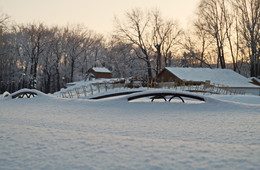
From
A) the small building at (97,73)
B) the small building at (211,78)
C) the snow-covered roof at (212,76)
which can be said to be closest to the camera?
the small building at (211,78)

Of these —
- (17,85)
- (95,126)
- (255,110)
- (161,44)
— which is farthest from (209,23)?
(17,85)

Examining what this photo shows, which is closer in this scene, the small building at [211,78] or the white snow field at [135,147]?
the white snow field at [135,147]

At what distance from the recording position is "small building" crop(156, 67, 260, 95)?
24.8 m

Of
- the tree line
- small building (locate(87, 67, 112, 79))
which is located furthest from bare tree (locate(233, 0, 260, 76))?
small building (locate(87, 67, 112, 79))

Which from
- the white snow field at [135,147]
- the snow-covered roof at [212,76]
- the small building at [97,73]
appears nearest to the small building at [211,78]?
the snow-covered roof at [212,76]

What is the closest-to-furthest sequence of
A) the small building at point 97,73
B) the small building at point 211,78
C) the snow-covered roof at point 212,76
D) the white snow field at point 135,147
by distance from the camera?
the white snow field at point 135,147, the small building at point 211,78, the snow-covered roof at point 212,76, the small building at point 97,73

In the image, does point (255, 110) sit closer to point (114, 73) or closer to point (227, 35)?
point (227, 35)

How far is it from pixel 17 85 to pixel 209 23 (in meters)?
37.0

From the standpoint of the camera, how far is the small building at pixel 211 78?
24753 mm

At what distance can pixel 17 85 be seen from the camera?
150 feet

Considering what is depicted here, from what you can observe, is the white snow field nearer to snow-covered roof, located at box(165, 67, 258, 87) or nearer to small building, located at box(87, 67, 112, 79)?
snow-covered roof, located at box(165, 67, 258, 87)

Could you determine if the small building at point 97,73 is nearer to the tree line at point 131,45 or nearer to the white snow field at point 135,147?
the tree line at point 131,45

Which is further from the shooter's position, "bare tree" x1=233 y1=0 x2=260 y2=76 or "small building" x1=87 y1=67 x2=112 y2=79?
"small building" x1=87 y1=67 x2=112 y2=79

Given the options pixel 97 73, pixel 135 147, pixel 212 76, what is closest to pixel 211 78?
pixel 212 76
